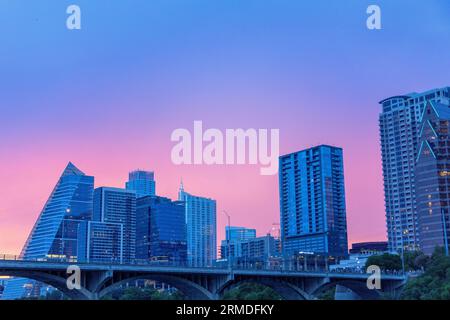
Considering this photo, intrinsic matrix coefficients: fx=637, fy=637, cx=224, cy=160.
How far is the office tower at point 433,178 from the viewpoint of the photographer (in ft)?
460

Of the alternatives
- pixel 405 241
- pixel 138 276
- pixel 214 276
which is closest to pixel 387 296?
pixel 214 276

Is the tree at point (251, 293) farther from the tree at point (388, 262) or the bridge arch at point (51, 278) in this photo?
the bridge arch at point (51, 278)

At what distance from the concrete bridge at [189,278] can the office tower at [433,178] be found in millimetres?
52118

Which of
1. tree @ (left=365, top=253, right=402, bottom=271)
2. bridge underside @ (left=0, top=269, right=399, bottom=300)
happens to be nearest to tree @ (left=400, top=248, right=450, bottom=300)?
bridge underside @ (left=0, top=269, right=399, bottom=300)

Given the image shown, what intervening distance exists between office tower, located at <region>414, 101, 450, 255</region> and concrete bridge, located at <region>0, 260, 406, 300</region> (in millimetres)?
52118

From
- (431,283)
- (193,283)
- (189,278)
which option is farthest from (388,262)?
(189,278)

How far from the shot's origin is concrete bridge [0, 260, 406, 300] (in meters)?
56.9

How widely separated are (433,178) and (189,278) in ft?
294

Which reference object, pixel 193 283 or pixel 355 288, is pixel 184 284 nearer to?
pixel 193 283

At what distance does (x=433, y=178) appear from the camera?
142m

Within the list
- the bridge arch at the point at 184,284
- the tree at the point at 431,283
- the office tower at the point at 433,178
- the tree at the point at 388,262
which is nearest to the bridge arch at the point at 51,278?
the bridge arch at the point at 184,284

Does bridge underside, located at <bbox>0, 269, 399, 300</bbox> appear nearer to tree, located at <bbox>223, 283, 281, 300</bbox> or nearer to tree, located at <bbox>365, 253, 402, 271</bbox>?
tree, located at <bbox>223, 283, 281, 300</bbox>
